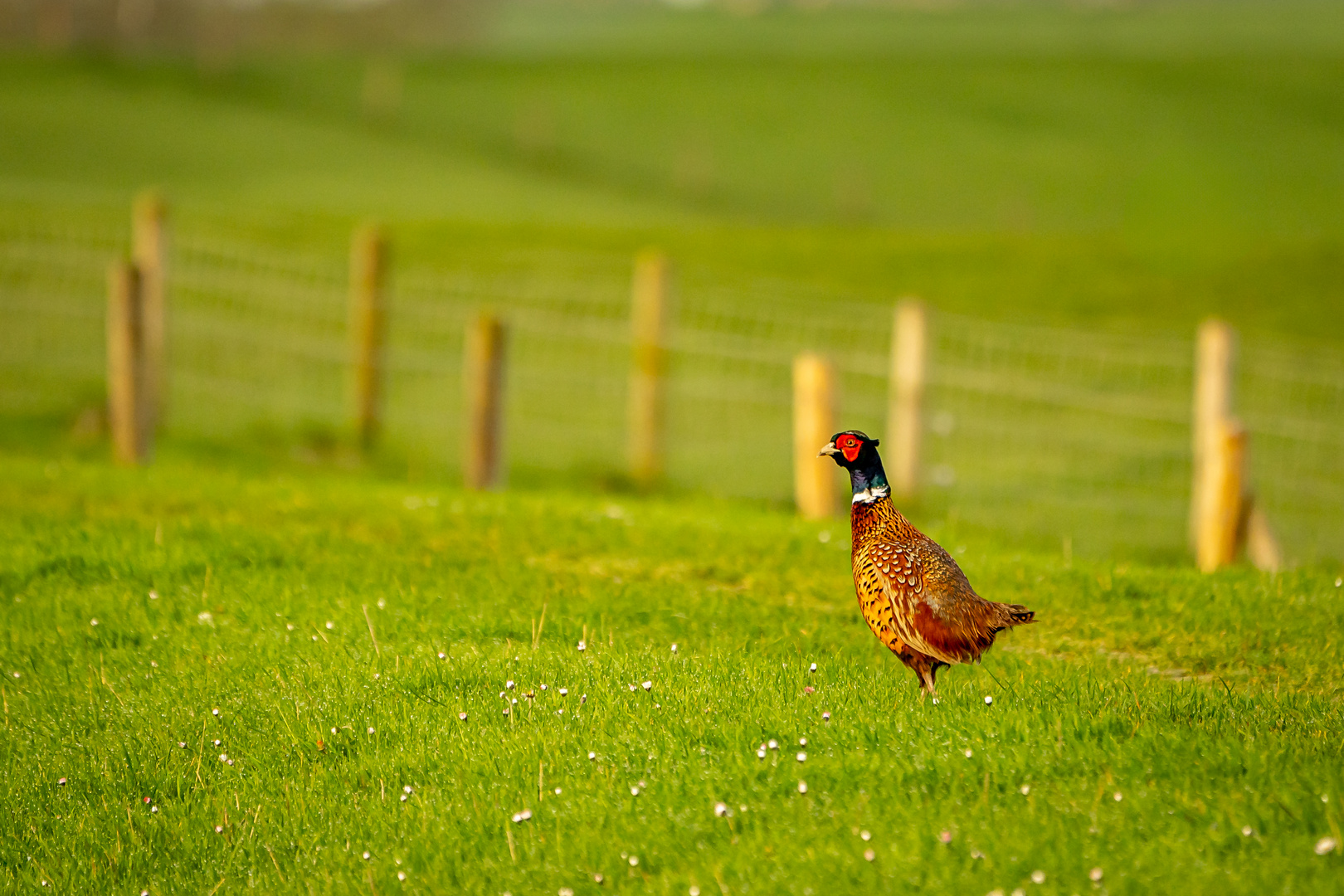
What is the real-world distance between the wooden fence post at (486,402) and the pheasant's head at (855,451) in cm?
704

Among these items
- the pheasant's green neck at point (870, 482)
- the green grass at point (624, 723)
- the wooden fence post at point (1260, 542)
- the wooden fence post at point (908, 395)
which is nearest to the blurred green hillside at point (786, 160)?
the wooden fence post at point (908, 395)

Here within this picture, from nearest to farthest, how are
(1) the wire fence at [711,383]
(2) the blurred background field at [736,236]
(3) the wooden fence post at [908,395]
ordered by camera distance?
(3) the wooden fence post at [908,395] < (1) the wire fence at [711,383] < (2) the blurred background field at [736,236]

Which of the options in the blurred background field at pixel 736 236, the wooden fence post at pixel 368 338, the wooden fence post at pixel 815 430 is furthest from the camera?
the blurred background field at pixel 736 236

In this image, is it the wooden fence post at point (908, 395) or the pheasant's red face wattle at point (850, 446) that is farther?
the wooden fence post at point (908, 395)

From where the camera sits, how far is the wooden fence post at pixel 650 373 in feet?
47.3

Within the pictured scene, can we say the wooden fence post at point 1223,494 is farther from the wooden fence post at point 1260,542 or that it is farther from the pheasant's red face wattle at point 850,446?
the pheasant's red face wattle at point 850,446

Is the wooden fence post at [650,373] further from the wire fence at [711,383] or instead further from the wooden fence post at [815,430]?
the wooden fence post at [815,430]

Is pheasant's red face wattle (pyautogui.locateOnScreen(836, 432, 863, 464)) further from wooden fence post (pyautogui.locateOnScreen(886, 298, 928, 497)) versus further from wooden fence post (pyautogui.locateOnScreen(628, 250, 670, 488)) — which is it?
wooden fence post (pyautogui.locateOnScreen(628, 250, 670, 488))

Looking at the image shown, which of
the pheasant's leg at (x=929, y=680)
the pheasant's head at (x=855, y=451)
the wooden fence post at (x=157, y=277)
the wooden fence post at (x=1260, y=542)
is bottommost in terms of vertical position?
the pheasant's leg at (x=929, y=680)

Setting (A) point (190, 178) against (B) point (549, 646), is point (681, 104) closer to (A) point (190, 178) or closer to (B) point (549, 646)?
(A) point (190, 178)

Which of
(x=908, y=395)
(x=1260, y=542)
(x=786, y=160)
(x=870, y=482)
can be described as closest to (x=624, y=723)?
(x=870, y=482)

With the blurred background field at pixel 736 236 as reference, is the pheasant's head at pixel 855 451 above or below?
below

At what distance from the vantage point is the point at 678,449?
1914 centimetres

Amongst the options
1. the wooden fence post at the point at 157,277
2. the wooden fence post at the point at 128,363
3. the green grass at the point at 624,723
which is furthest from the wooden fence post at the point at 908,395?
the wooden fence post at the point at 157,277
